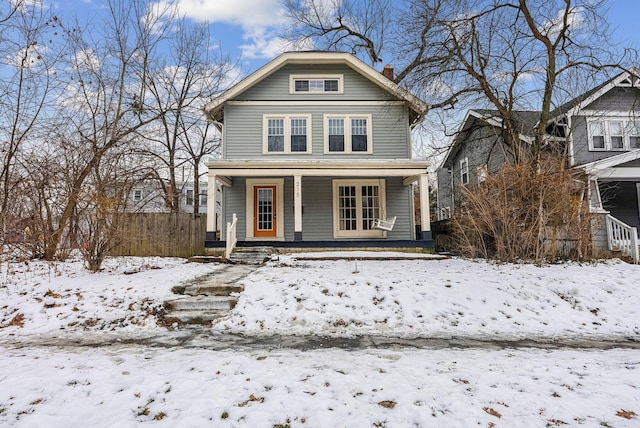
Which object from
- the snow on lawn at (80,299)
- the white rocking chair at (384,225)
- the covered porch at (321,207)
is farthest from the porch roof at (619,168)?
the snow on lawn at (80,299)

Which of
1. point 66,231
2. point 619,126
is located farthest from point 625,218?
point 66,231

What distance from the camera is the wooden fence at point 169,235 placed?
12477 mm

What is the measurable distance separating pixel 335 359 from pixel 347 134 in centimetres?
1082

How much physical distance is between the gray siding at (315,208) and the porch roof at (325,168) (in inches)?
56.3

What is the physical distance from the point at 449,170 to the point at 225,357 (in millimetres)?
19359

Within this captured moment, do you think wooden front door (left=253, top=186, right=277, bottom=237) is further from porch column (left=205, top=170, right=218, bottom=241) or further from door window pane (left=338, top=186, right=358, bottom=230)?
door window pane (left=338, top=186, right=358, bottom=230)

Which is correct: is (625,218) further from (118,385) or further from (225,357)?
(118,385)

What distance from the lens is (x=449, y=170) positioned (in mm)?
20562

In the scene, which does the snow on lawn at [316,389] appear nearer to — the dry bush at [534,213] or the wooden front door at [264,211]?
the dry bush at [534,213]

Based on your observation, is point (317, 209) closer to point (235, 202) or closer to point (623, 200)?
point (235, 202)

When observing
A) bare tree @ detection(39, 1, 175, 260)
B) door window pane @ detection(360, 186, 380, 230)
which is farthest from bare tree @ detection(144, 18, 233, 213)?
door window pane @ detection(360, 186, 380, 230)

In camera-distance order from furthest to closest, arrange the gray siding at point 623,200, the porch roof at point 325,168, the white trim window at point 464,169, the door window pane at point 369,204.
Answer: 1. the white trim window at point 464,169
2. the gray siding at point 623,200
3. the door window pane at point 369,204
4. the porch roof at point 325,168

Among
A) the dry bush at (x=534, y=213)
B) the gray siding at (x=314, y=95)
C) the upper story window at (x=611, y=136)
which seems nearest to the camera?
the dry bush at (x=534, y=213)

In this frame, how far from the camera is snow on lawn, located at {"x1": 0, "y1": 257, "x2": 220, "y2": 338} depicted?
497 cm
